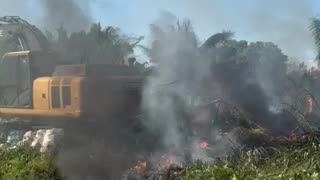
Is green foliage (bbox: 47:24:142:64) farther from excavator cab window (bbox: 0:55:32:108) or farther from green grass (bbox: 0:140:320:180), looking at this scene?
green grass (bbox: 0:140:320:180)

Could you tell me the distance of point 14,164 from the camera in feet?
25.4

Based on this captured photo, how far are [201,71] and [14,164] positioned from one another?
4.06 m

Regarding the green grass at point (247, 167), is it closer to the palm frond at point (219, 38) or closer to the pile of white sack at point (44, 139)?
the pile of white sack at point (44, 139)

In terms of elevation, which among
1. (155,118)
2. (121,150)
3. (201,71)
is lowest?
(121,150)

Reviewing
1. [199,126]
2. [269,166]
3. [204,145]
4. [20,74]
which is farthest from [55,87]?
[269,166]

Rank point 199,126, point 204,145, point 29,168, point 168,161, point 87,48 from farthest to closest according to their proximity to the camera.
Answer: point 87,48
point 199,126
point 204,145
point 168,161
point 29,168

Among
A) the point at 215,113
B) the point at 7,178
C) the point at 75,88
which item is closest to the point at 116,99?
the point at 75,88

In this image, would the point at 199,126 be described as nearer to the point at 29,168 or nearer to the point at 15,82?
the point at 29,168

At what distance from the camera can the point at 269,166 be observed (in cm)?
620

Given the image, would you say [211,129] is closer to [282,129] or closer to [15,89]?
[282,129]

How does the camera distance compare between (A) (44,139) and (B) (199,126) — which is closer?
(B) (199,126)

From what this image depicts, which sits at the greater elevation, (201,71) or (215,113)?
(201,71)

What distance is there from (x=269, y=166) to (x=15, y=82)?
8.52m

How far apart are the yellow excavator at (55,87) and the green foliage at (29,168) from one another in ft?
8.97
